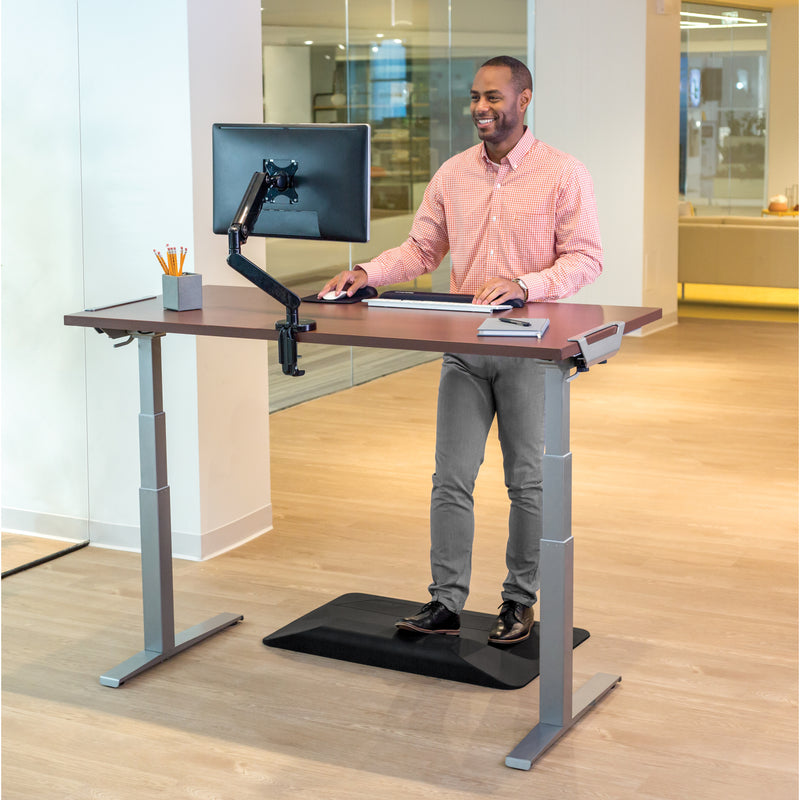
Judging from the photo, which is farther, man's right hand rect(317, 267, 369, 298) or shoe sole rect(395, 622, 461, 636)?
shoe sole rect(395, 622, 461, 636)

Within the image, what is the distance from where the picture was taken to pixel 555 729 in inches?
119

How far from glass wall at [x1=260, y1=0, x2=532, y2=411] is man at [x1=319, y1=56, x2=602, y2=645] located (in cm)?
308

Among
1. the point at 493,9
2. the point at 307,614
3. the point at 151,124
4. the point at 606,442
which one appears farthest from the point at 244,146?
the point at 493,9

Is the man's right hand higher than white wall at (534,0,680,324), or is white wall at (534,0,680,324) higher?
white wall at (534,0,680,324)

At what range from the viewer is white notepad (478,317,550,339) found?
2816 millimetres

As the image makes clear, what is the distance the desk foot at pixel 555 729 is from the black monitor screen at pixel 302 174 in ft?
4.41

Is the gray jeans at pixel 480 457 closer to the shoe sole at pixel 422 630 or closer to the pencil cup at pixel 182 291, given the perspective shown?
the shoe sole at pixel 422 630

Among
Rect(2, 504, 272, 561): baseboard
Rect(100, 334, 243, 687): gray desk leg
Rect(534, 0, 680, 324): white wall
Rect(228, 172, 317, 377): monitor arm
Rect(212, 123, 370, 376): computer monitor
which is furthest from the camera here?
Rect(534, 0, 680, 324): white wall

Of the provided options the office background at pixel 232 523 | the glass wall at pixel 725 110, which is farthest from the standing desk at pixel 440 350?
the glass wall at pixel 725 110

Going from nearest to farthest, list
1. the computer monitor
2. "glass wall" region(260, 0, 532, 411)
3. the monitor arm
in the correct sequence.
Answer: the monitor arm
the computer monitor
"glass wall" region(260, 0, 532, 411)

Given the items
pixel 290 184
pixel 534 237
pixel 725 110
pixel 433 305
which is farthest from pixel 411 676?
pixel 725 110

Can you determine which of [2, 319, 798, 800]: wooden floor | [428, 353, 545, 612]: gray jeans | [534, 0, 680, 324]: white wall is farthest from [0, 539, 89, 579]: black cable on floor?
[534, 0, 680, 324]: white wall

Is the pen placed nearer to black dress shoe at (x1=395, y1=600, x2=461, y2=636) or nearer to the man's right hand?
the man's right hand

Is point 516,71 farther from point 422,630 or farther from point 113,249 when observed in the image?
point 113,249
